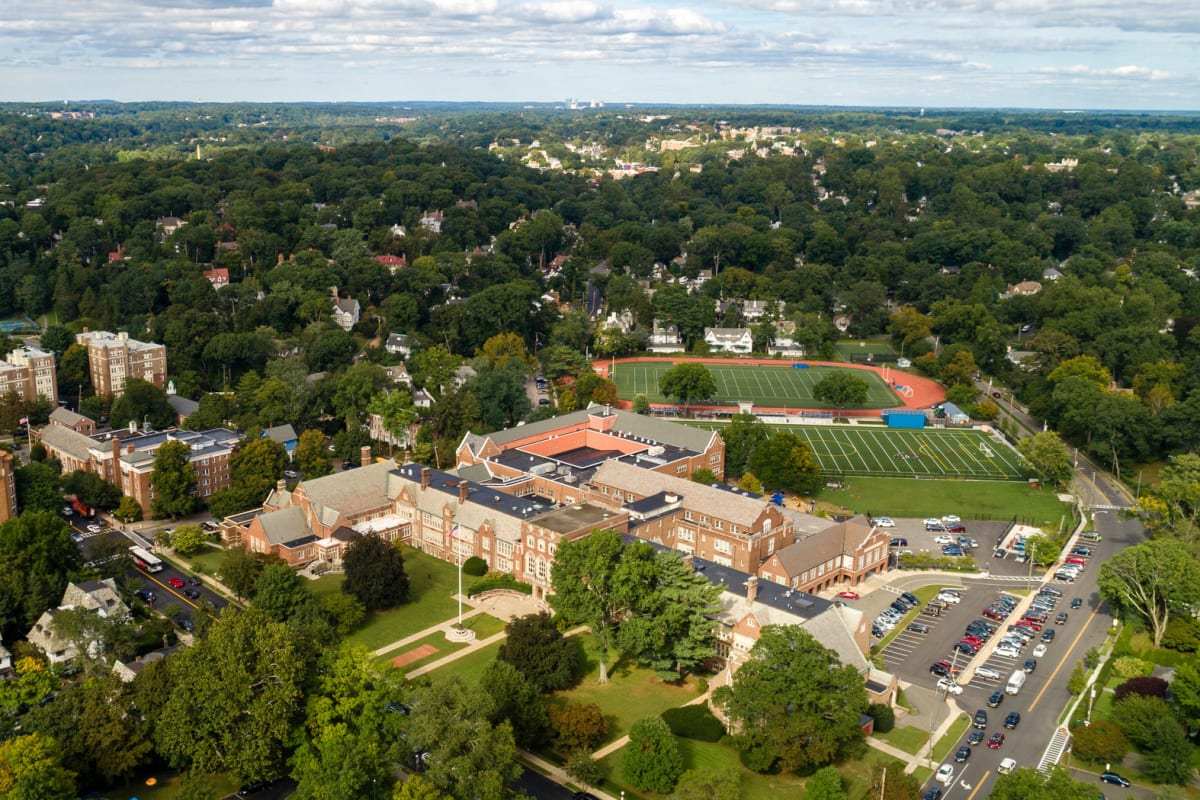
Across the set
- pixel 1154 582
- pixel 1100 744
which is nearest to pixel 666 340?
pixel 1154 582

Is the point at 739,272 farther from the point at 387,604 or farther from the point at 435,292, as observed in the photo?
the point at 387,604

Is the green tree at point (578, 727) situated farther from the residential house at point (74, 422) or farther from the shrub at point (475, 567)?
the residential house at point (74, 422)

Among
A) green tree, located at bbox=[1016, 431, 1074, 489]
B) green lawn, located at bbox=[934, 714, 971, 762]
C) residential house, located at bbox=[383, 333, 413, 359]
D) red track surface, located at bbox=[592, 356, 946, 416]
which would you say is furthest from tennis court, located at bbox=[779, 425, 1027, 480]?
residential house, located at bbox=[383, 333, 413, 359]

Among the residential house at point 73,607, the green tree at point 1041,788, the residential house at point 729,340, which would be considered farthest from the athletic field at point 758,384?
the green tree at point 1041,788

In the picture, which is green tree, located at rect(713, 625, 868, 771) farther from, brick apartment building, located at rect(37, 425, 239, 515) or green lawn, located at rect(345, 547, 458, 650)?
brick apartment building, located at rect(37, 425, 239, 515)

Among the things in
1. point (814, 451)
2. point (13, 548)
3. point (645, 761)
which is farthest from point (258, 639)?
point (814, 451)

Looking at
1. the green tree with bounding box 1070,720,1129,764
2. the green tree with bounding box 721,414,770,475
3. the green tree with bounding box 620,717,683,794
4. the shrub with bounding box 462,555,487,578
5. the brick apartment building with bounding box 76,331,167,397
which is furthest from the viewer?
the brick apartment building with bounding box 76,331,167,397
